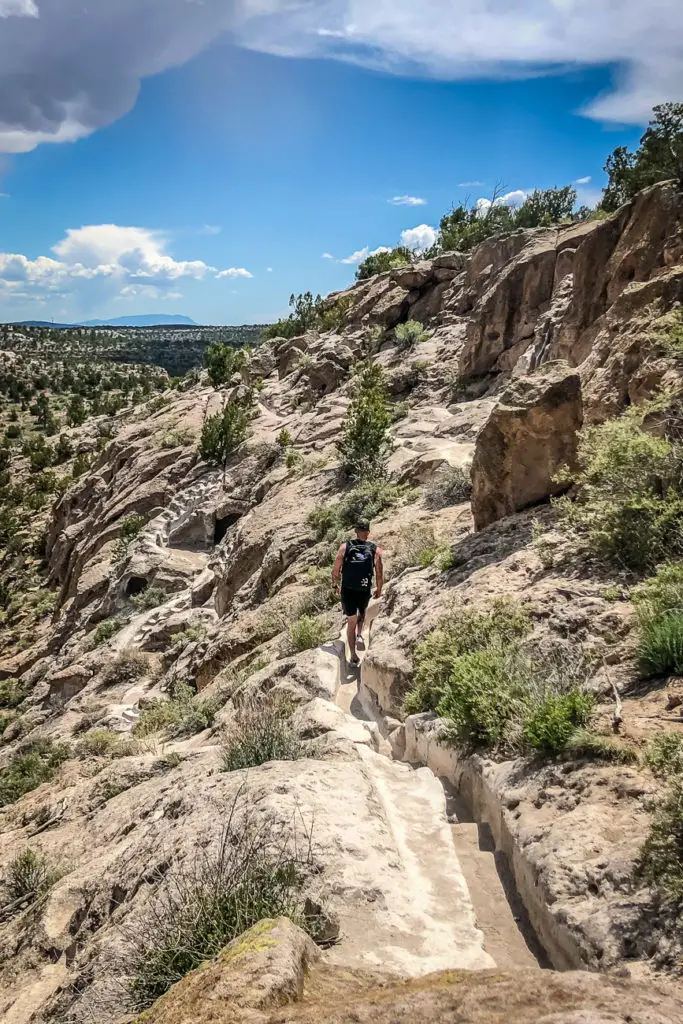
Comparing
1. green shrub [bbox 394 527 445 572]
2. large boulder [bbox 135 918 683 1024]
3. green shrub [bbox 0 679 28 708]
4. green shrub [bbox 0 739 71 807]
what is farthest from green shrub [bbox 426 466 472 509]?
green shrub [bbox 0 679 28 708]

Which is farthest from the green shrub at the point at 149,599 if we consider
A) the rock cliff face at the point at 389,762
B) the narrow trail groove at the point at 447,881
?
the narrow trail groove at the point at 447,881

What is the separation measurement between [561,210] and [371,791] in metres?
36.4

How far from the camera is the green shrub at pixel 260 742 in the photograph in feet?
18.3

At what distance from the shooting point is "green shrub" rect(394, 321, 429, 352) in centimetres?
2881

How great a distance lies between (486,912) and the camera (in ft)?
12.5

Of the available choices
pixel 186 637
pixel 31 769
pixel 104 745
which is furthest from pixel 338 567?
pixel 186 637

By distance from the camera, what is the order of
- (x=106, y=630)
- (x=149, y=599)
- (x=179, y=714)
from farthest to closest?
(x=149, y=599) → (x=106, y=630) → (x=179, y=714)

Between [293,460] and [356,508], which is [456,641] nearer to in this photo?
[356,508]

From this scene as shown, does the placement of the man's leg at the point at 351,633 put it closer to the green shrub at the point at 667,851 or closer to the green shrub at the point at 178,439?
the green shrub at the point at 667,851

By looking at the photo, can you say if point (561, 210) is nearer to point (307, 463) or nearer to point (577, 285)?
point (577, 285)

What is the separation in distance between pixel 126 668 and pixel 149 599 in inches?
150

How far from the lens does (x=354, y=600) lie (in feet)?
28.6

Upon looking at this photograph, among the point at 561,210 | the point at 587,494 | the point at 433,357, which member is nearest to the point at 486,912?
the point at 587,494

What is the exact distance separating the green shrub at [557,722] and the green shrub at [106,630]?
14415 mm
